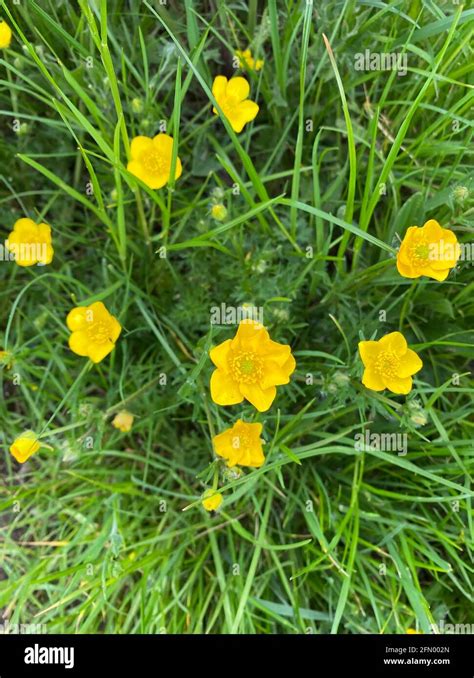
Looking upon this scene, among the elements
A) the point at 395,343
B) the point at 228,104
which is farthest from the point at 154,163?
the point at 395,343

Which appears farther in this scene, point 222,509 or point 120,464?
point 120,464

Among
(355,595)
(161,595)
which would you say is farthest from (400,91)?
(161,595)

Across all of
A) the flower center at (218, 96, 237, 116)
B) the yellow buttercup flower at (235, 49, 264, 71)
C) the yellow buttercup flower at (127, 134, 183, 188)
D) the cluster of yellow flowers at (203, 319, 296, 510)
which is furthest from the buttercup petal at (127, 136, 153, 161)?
the cluster of yellow flowers at (203, 319, 296, 510)

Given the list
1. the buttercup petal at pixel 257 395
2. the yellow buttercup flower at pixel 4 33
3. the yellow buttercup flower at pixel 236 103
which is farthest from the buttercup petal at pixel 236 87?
the buttercup petal at pixel 257 395

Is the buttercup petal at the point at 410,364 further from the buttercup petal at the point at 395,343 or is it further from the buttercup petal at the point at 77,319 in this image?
the buttercup petal at the point at 77,319

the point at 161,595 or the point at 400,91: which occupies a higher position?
the point at 400,91

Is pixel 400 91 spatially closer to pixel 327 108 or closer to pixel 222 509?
pixel 327 108

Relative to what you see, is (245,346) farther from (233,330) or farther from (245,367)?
(233,330)
